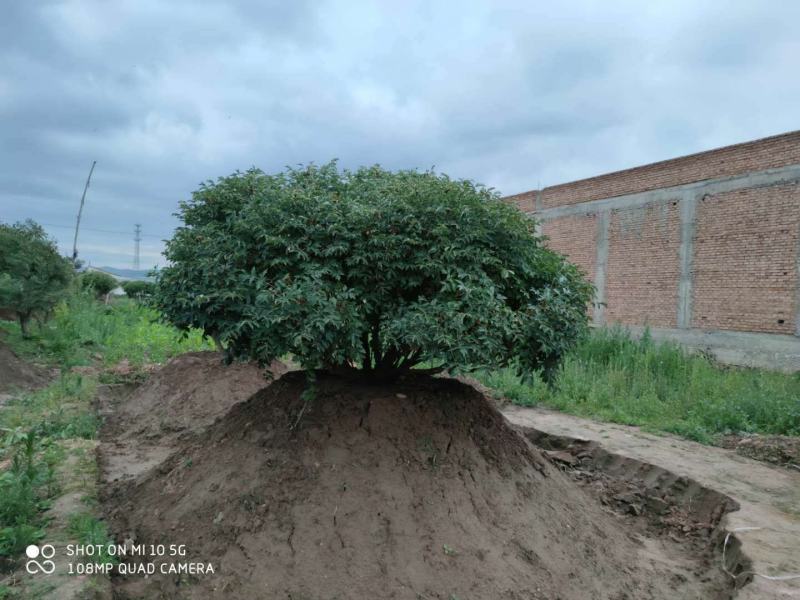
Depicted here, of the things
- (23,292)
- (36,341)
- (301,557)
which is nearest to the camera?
(301,557)

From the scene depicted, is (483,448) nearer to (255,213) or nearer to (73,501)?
(255,213)

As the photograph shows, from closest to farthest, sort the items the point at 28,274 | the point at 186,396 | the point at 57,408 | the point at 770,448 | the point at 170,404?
the point at 770,448 → the point at 57,408 → the point at 170,404 → the point at 186,396 → the point at 28,274

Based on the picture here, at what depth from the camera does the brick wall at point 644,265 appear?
40.2 ft

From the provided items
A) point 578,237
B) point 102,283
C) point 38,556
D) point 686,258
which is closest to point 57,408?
point 38,556

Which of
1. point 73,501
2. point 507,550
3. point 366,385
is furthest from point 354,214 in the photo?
point 73,501

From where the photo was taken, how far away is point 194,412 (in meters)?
7.27

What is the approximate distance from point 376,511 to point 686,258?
11.3 m

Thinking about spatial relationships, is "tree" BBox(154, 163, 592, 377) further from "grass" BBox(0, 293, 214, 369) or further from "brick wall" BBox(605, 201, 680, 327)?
"brick wall" BBox(605, 201, 680, 327)

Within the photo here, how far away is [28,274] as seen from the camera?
37.5ft

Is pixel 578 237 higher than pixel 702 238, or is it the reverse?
pixel 578 237

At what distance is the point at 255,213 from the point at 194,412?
5.04 meters

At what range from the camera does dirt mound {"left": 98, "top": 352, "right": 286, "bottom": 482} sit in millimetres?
6195

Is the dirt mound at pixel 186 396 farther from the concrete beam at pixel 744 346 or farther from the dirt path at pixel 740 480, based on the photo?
the concrete beam at pixel 744 346

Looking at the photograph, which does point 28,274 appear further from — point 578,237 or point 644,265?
point 644,265
